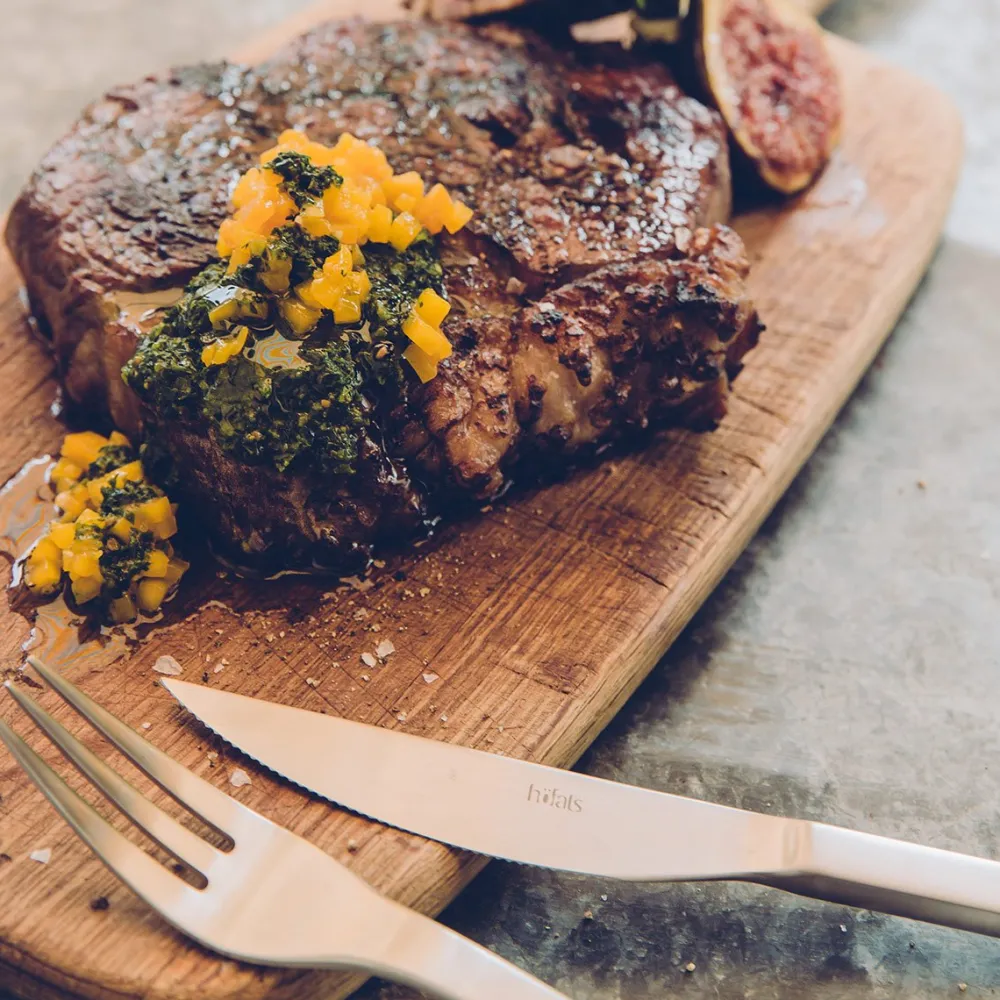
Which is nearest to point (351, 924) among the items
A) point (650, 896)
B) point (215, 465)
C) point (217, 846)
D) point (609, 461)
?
point (217, 846)

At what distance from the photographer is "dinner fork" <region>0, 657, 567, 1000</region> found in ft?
6.63

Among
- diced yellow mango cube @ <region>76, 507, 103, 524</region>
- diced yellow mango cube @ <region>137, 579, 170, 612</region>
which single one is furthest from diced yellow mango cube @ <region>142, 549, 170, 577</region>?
diced yellow mango cube @ <region>76, 507, 103, 524</region>

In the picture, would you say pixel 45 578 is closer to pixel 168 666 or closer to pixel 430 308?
pixel 168 666

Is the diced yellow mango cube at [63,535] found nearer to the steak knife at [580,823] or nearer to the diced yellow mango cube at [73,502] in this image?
the diced yellow mango cube at [73,502]

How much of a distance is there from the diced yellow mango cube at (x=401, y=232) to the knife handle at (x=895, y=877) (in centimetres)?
174

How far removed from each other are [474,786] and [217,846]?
0.58m

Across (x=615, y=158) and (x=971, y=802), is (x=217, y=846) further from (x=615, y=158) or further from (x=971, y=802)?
(x=615, y=158)

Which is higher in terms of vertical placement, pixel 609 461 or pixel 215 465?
pixel 215 465

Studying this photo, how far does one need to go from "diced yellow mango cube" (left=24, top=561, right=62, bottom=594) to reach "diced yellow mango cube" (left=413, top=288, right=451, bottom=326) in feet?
3.82

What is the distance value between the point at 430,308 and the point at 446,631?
2.76 feet

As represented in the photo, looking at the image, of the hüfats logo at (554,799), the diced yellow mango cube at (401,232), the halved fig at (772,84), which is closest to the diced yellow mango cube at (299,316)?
the diced yellow mango cube at (401,232)

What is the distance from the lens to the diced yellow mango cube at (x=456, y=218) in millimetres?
2949

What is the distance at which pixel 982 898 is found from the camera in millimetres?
2180

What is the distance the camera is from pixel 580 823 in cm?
230
